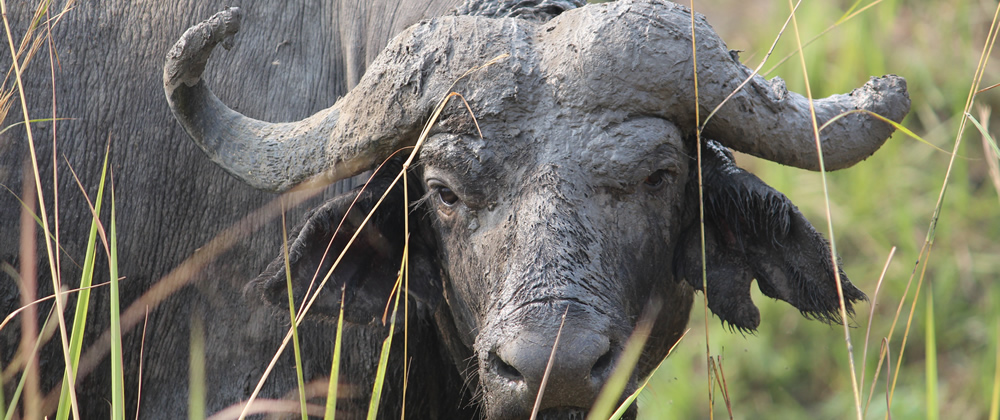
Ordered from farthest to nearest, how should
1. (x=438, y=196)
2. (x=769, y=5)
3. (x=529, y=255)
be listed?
1. (x=769, y=5)
2. (x=438, y=196)
3. (x=529, y=255)

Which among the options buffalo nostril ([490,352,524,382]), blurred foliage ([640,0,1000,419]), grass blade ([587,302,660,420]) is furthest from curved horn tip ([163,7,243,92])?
blurred foliage ([640,0,1000,419])

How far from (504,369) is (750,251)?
1.32m

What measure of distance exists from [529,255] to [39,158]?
2.09m

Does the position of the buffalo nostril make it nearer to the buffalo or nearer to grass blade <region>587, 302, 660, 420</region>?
the buffalo

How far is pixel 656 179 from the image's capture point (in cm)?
299

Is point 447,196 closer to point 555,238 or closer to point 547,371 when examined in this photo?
point 555,238

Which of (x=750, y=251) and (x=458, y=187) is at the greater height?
(x=458, y=187)

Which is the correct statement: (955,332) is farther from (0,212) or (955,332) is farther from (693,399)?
(0,212)

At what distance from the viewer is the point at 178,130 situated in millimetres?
3480

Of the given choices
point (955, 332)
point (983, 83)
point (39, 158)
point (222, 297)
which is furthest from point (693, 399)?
point (39, 158)

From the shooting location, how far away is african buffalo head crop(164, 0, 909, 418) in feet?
8.55

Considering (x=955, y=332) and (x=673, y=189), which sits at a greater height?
(x=673, y=189)

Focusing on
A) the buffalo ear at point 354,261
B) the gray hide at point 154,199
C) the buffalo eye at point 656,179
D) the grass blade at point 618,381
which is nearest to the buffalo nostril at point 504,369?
the grass blade at point 618,381

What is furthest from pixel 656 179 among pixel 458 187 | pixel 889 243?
pixel 889 243
